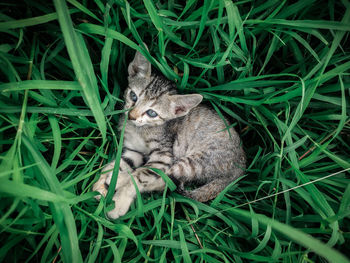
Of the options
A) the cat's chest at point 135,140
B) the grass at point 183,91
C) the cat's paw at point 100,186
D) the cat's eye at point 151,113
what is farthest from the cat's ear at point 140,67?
the cat's paw at point 100,186

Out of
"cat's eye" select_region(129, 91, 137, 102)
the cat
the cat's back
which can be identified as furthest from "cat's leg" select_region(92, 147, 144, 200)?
"cat's eye" select_region(129, 91, 137, 102)

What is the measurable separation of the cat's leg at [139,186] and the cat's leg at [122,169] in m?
0.08

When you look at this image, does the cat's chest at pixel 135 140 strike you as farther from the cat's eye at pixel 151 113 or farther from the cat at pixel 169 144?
the cat's eye at pixel 151 113

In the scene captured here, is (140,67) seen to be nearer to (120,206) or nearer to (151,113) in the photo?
(151,113)

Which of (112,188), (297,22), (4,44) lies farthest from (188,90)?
(4,44)

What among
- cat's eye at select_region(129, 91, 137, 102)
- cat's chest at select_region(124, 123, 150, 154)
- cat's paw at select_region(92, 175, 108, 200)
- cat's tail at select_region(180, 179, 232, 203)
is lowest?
cat's tail at select_region(180, 179, 232, 203)

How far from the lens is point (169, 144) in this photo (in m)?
1.74

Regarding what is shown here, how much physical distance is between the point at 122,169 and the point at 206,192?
70 centimetres

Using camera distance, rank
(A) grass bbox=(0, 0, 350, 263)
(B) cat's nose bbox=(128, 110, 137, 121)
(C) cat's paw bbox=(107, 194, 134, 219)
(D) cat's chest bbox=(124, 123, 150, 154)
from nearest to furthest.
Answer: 1. (A) grass bbox=(0, 0, 350, 263)
2. (C) cat's paw bbox=(107, 194, 134, 219)
3. (B) cat's nose bbox=(128, 110, 137, 121)
4. (D) cat's chest bbox=(124, 123, 150, 154)

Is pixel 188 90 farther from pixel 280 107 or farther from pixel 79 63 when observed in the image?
pixel 79 63

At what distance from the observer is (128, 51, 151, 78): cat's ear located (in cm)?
147

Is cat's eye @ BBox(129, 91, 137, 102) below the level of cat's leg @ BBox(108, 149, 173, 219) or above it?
above

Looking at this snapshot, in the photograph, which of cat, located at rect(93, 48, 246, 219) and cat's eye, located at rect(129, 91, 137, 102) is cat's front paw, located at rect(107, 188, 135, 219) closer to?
cat, located at rect(93, 48, 246, 219)

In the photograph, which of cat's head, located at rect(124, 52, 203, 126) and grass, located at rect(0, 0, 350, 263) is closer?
grass, located at rect(0, 0, 350, 263)
